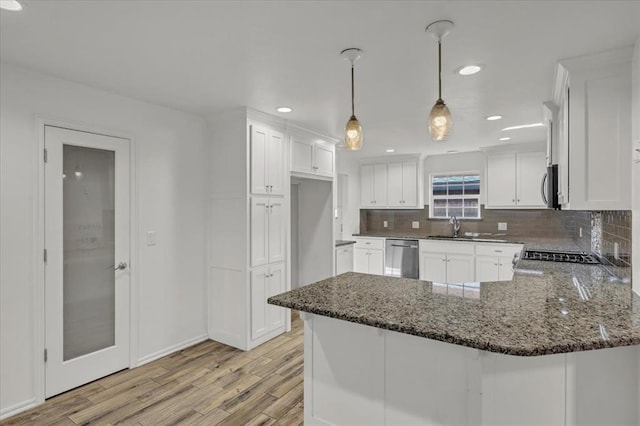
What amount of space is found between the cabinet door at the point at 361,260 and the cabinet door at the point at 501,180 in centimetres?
220

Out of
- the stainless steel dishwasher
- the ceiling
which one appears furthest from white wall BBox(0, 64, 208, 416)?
the stainless steel dishwasher

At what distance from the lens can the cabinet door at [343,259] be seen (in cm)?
513

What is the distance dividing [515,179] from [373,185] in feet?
7.67

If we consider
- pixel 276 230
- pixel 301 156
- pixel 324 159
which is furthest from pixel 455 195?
pixel 276 230

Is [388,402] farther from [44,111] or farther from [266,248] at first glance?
[44,111]

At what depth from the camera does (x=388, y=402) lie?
5.69 feet

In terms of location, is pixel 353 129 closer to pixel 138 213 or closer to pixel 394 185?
pixel 138 213

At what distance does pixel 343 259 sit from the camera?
17.4 feet

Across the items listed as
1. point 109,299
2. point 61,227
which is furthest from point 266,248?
point 61,227

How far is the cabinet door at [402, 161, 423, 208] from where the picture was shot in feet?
19.9

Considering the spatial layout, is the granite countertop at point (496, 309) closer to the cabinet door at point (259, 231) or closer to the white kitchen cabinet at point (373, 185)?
the cabinet door at point (259, 231)

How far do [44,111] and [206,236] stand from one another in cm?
176

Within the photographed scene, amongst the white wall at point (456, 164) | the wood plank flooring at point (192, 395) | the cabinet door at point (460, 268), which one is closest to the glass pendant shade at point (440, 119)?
the wood plank flooring at point (192, 395)

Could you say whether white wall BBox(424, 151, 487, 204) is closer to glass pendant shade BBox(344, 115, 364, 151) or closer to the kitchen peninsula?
the kitchen peninsula
